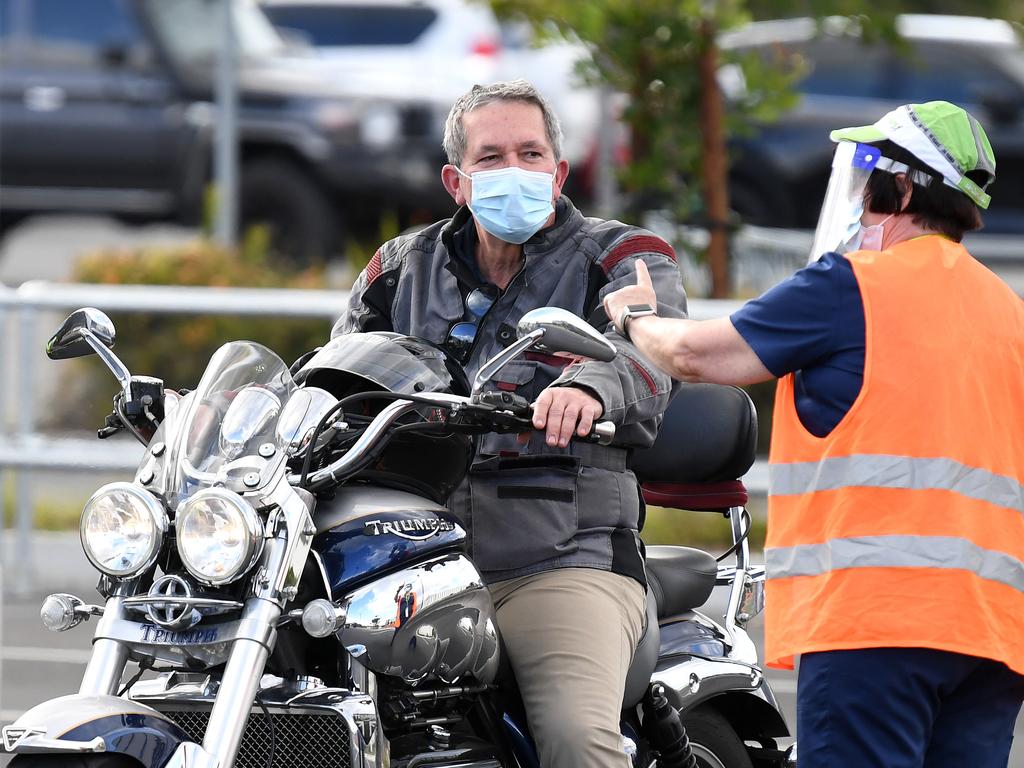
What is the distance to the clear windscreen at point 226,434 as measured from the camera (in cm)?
334

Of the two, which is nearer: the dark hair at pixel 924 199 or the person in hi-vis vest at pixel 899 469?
the person in hi-vis vest at pixel 899 469

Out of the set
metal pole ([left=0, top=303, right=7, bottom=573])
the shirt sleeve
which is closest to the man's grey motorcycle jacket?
the shirt sleeve

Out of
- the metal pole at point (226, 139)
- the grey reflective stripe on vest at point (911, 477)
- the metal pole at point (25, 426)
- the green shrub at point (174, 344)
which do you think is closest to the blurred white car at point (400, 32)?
the metal pole at point (226, 139)

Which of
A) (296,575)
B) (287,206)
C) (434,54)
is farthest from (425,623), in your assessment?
(434,54)

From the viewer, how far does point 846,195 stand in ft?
12.0

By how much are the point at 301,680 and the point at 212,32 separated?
494 inches

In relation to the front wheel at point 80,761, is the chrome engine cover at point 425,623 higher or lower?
higher

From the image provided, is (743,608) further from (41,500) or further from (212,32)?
(212,32)

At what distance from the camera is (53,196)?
15.5 m

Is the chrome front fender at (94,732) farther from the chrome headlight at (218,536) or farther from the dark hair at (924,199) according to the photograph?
the dark hair at (924,199)

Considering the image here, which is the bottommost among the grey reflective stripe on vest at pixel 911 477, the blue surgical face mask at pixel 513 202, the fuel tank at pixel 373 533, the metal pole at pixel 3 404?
the metal pole at pixel 3 404

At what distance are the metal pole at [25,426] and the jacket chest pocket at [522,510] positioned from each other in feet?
17.2

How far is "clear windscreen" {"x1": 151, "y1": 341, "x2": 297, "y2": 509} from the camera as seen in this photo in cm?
334

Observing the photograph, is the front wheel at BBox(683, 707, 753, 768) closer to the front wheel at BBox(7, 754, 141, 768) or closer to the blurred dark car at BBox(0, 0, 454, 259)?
the front wheel at BBox(7, 754, 141, 768)
